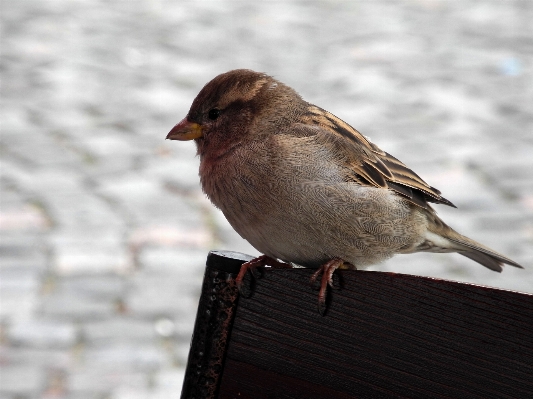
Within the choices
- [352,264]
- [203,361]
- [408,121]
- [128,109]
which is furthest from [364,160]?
[128,109]

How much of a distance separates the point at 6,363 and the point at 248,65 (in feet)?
13.6

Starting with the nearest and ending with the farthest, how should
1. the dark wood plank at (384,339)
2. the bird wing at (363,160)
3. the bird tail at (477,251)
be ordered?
the dark wood plank at (384,339) → the bird wing at (363,160) → the bird tail at (477,251)

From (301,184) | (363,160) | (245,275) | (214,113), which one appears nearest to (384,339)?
(245,275)

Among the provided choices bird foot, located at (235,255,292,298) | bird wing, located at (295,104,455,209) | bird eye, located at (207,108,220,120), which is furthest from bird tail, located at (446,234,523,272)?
bird foot, located at (235,255,292,298)

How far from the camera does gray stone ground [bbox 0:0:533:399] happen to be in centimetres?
406

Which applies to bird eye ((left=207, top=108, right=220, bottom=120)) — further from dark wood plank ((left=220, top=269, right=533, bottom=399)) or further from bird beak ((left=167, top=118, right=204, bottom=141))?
dark wood plank ((left=220, top=269, right=533, bottom=399))

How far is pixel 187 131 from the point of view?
102 inches

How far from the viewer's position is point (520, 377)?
3.64 feet

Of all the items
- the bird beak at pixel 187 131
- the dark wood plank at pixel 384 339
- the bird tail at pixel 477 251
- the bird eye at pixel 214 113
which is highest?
the bird eye at pixel 214 113

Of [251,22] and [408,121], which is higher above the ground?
[251,22]

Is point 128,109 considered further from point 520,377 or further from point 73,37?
point 520,377

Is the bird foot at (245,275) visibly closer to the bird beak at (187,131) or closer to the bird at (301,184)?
the bird at (301,184)

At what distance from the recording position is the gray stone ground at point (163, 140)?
4062mm

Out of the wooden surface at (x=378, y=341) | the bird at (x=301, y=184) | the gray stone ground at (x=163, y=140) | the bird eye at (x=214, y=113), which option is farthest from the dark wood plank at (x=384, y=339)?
the gray stone ground at (x=163, y=140)
